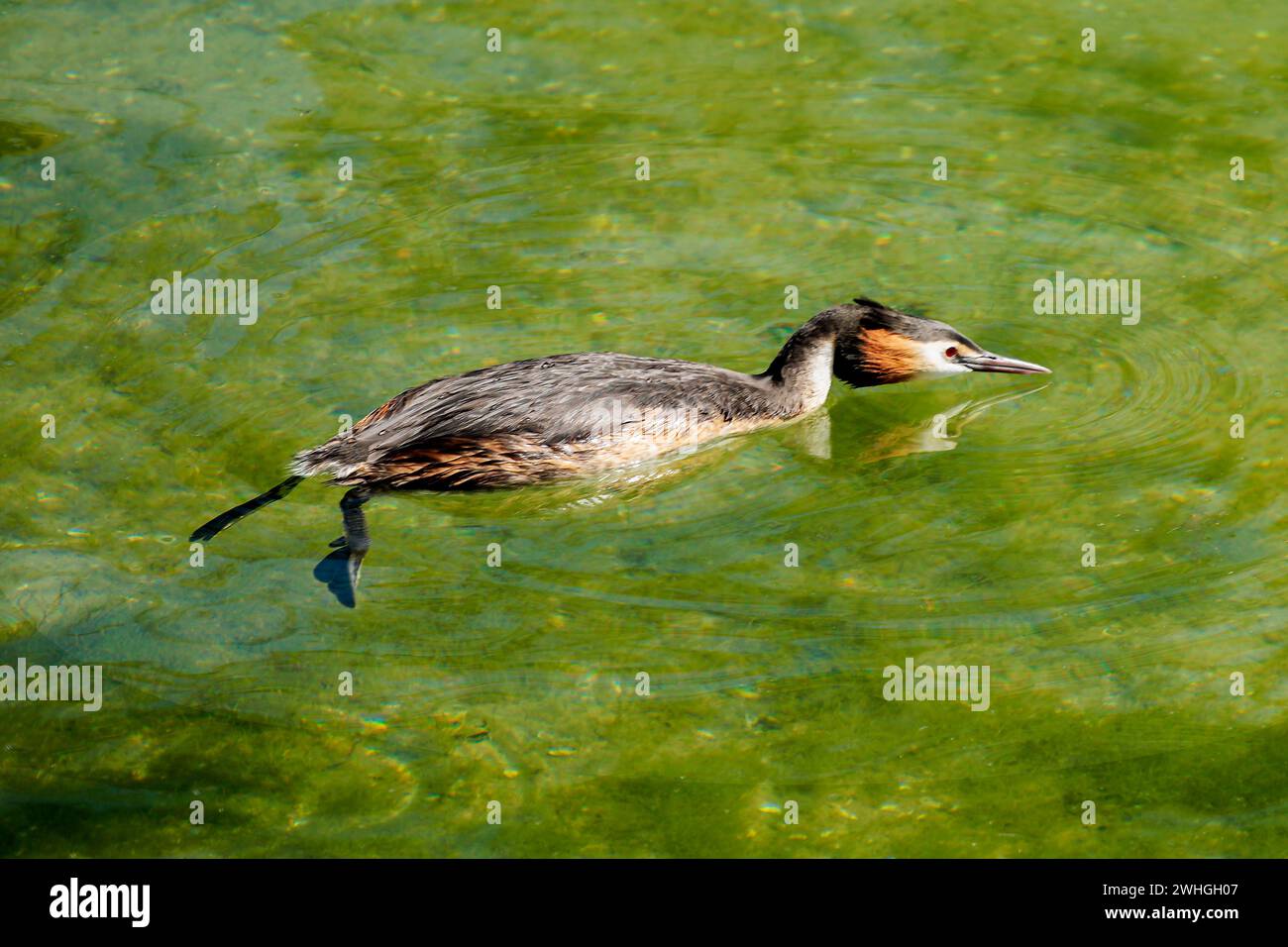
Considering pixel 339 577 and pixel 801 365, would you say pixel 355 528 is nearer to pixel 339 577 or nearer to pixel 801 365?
pixel 339 577

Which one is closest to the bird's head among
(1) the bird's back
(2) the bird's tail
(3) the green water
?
(3) the green water

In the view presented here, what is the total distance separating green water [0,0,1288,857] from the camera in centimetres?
646

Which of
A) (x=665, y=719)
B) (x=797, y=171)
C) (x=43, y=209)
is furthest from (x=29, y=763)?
(x=797, y=171)

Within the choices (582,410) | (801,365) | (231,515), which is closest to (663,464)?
(582,410)

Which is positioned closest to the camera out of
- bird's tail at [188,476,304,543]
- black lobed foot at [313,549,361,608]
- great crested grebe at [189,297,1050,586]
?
black lobed foot at [313,549,361,608]

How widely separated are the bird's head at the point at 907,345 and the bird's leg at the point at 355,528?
2.69 metres

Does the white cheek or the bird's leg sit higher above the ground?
the white cheek

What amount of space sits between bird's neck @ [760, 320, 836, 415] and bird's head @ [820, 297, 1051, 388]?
9 cm

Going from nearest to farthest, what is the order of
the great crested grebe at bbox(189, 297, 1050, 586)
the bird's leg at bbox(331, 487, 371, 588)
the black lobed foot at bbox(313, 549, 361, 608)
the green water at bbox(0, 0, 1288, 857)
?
the green water at bbox(0, 0, 1288, 857) < the black lobed foot at bbox(313, 549, 361, 608) < the bird's leg at bbox(331, 487, 371, 588) < the great crested grebe at bbox(189, 297, 1050, 586)

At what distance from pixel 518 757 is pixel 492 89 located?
259 inches

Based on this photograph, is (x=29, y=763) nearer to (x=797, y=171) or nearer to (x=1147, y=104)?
(x=797, y=171)

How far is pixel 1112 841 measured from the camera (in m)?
6.16

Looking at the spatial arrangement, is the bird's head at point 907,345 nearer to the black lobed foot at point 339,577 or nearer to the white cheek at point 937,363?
the white cheek at point 937,363

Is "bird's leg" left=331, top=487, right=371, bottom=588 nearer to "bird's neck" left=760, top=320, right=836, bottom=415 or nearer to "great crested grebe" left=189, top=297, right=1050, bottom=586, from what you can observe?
"great crested grebe" left=189, top=297, right=1050, bottom=586
